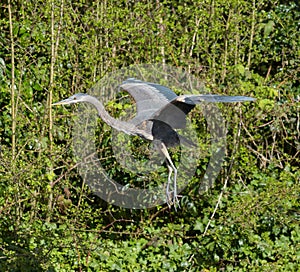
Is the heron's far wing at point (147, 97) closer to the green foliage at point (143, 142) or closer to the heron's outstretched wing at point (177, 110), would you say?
the heron's outstretched wing at point (177, 110)

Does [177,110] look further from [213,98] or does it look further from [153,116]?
[213,98]

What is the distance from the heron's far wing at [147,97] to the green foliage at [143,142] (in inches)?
38.2

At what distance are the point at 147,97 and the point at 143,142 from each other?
1.38 metres

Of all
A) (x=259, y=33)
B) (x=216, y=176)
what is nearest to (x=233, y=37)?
(x=259, y=33)

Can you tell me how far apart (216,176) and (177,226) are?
19.4 inches

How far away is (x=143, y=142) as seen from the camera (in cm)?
516

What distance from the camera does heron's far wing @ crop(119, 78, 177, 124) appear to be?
12.1 feet

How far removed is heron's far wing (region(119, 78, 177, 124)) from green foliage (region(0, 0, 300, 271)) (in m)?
0.97

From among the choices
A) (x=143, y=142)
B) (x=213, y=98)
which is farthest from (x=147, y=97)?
(x=143, y=142)

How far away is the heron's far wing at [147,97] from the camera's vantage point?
3.70 m

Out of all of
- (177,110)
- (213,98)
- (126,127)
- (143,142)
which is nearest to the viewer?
(213,98)

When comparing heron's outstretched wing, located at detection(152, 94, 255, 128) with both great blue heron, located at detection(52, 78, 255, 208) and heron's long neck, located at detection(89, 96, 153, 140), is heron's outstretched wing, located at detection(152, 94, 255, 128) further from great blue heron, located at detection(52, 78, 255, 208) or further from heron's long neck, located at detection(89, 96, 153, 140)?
heron's long neck, located at detection(89, 96, 153, 140)

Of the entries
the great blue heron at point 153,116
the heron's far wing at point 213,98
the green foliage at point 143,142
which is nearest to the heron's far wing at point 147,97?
the great blue heron at point 153,116

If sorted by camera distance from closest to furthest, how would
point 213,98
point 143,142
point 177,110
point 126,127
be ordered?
point 213,98 → point 177,110 → point 126,127 → point 143,142
